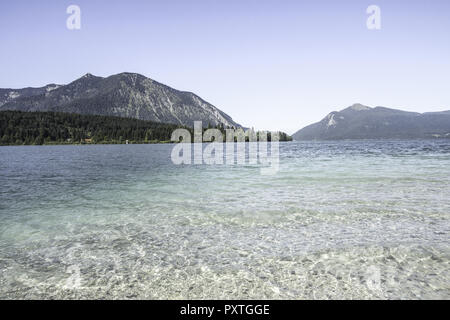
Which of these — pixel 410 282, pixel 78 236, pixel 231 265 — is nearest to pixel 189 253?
pixel 231 265

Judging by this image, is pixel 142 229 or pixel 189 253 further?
pixel 142 229

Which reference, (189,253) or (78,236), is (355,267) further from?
(78,236)

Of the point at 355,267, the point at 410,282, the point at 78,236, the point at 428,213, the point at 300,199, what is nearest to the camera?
the point at 410,282

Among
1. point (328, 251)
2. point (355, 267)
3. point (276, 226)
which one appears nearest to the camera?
point (355, 267)

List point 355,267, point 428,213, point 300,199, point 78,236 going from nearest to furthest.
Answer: point 355,267 → point 78,236 → point 428,213 → point 300,199

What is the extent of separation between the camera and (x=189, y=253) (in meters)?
7.74

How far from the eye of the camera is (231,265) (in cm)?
691
